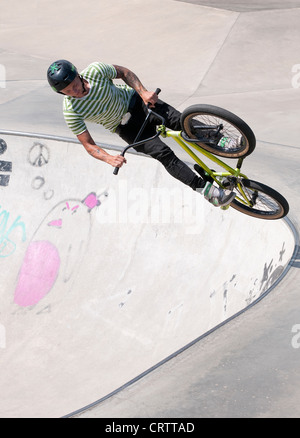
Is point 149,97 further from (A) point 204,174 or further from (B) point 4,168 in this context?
(B) point 4,168

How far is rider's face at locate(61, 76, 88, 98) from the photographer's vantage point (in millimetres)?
5744

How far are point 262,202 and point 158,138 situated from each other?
140cm

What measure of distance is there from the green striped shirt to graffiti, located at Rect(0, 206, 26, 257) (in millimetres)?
4127

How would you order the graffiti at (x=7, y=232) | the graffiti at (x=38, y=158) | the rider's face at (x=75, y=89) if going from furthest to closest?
A: the graffiti at (x=38, y=158), the graffiti at (x=7, y=232), the rider's face at (x=75, y=89)

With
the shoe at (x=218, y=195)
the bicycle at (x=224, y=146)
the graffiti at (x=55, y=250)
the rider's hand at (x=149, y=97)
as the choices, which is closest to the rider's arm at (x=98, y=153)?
the bicycle at (x=224, y=146)

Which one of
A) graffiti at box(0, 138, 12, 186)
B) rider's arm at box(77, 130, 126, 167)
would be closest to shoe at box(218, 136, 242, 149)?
rider's arm at box(77, 130, 126, 167)

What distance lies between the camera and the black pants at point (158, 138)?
628 centimetres

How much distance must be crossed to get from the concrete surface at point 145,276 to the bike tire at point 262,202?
58 cm

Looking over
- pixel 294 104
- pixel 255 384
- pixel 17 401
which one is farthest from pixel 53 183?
pixel 255 384

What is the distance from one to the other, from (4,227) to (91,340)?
2922 millimetres

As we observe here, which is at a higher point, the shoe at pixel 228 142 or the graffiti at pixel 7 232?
the graffiti at pixel 7 232

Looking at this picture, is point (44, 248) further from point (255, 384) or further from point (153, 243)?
point (255, 384)

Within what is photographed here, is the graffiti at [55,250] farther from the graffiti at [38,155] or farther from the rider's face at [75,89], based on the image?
the rider's face at [75,89]
